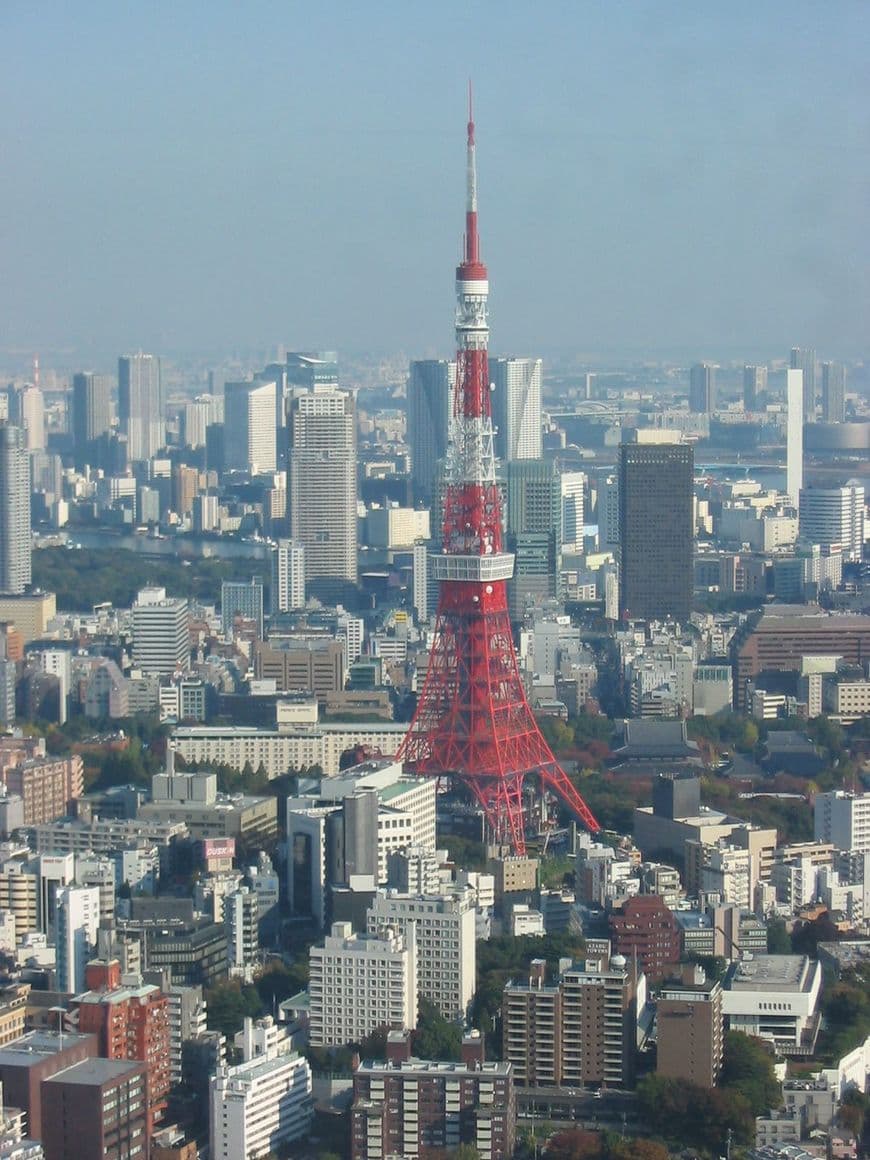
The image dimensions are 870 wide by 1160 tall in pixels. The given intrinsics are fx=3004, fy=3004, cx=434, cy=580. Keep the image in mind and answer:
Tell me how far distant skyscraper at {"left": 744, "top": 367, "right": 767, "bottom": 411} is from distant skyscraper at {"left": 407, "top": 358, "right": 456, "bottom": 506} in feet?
18.0

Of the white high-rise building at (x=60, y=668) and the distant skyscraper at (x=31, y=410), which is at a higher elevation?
the distant skyscraper at (x=31, y=410)

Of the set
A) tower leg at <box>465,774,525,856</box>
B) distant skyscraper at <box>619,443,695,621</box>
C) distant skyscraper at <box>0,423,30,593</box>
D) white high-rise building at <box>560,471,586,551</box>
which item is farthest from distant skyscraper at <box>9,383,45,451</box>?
tower leg at <box>465,774,525,856</box>

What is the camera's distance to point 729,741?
58.8 feet

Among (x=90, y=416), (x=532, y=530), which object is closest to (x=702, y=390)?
(x=90, y=416)

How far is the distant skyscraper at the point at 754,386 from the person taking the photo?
38094mm

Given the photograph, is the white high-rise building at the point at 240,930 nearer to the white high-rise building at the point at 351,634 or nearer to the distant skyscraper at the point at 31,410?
the white high-rise building at the point at 351,634

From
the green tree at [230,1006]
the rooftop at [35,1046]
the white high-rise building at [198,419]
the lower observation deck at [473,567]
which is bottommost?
the green tree at [230,1006]

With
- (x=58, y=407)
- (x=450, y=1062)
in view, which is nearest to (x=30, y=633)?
(x=450, y=1062)

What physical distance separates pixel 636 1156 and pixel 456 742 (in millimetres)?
6088

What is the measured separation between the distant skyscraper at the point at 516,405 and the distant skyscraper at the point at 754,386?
4819 millimetres

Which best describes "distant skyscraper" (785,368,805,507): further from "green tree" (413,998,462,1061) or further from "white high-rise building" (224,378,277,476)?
"green tree" (413,998,462,1061)

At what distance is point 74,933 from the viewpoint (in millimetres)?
11328

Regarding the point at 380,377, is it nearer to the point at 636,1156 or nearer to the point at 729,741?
the point at 729,741

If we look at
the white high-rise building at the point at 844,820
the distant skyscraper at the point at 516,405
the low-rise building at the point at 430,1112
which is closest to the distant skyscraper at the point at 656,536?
the distant skyscraper at the point at 516,405
